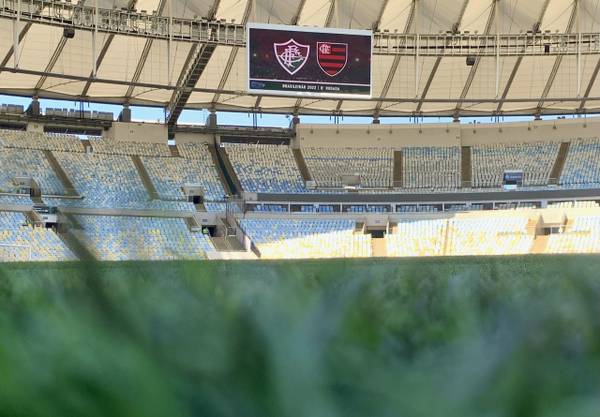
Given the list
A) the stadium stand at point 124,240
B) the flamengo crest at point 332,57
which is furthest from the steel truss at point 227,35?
the stadium stand at point 124,240

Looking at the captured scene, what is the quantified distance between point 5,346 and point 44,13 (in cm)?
4283

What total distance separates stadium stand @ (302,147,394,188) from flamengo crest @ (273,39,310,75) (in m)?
10.6

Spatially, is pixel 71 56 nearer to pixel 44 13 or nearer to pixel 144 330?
pixel 44 13

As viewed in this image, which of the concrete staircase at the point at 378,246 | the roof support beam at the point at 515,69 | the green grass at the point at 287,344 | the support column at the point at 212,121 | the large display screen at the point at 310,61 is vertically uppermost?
the roof support beam at the point at 515,69

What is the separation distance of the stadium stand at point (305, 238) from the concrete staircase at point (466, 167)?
7807mm

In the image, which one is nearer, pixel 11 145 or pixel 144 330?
pixel 144 330

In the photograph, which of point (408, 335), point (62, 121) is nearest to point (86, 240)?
point (408, 335)

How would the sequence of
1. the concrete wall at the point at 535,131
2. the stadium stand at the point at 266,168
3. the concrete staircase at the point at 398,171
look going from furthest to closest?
the concrete wall at the point at 535,131 → the concrete staircase at the point at 398,171 → the stadium stand at the point at 266,168

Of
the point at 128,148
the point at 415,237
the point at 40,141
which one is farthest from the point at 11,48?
the point at 415,237

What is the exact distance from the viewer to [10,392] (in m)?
3.25

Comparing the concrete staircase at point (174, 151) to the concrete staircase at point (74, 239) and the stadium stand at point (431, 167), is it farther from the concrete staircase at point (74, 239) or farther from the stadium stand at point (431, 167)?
the concrete staircase at point (74, 239)

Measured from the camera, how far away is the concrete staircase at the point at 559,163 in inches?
1997

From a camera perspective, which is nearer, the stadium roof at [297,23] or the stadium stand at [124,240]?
the stadium stand at [124,240]

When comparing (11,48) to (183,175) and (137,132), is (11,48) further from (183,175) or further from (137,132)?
(183,175)
